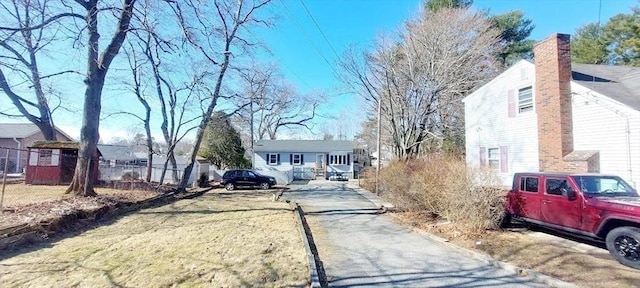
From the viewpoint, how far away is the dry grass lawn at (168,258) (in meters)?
5.27

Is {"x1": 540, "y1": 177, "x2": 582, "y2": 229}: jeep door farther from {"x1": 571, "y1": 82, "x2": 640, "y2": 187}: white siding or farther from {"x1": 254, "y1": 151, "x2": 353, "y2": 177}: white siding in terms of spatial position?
{"x1": 254, "y1": 151, "x2": 353, "y2": 177}: white siding

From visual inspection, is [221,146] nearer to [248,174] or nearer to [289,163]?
[289,163]

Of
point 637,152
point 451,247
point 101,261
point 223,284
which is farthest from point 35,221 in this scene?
point 637,152

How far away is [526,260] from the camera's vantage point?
252 inches

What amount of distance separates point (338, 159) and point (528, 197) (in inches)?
1218

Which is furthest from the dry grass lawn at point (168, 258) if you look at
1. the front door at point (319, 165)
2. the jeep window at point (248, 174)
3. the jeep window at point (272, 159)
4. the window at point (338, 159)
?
the window at point (338, 159)

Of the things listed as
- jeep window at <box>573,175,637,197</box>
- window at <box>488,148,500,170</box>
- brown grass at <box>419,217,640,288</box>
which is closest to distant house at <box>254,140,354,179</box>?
window at <box>488,148,500,170</box>

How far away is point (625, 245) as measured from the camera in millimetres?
6082

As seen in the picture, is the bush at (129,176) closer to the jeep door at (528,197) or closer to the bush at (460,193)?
the bush at (460,193)

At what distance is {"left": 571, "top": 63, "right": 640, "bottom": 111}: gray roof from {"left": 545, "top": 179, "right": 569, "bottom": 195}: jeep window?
4.96 m

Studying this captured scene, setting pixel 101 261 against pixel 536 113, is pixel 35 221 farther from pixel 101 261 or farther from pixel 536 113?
pixel 536 113

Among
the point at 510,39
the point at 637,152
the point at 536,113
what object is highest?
the point at 510,39

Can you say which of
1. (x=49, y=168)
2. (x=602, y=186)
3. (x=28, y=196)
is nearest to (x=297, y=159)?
(x=49, y=168)

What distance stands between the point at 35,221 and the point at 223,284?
6.55 m
